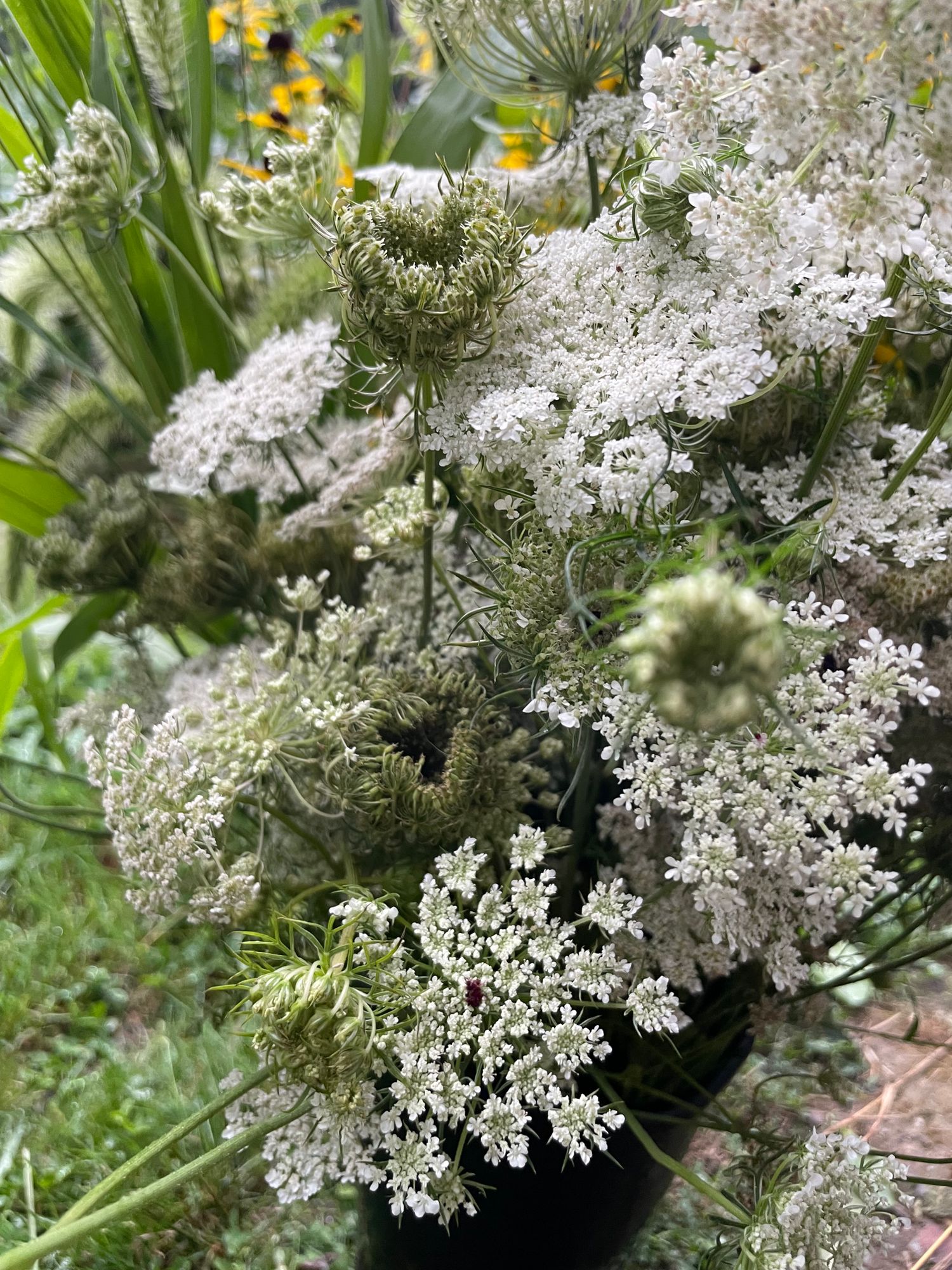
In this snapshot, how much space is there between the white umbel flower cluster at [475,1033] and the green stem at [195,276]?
445mm

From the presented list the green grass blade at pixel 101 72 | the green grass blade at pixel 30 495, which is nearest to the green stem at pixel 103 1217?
the green grass blade at pixel 30 495

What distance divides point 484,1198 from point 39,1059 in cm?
48

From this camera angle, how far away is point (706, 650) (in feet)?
1.03

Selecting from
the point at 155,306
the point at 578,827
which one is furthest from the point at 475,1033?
the point at 155,306

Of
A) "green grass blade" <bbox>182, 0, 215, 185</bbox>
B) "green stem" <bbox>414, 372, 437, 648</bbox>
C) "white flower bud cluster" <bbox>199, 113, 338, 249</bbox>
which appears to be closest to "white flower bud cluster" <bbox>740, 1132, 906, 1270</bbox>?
"green stem" <bbox>414, 372, 437, 648</bbox>

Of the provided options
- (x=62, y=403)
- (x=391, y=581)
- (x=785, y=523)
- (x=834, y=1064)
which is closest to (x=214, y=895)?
(x=391, y=581)

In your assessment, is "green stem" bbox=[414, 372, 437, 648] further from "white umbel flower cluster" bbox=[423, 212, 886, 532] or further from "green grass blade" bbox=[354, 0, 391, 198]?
"green grass blade" bbox=[354, 0, 391, 198]

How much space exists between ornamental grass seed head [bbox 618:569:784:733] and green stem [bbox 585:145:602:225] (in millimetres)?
398

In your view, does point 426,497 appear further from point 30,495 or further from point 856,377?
point 30,495

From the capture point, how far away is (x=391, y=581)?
2.25 ft

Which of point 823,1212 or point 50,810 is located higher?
point 50,810

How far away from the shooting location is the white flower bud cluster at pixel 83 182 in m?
0.60

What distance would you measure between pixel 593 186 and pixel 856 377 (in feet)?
0.84

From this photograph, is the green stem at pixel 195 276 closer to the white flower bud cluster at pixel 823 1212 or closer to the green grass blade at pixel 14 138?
the green grass blade at pixel 14 138
